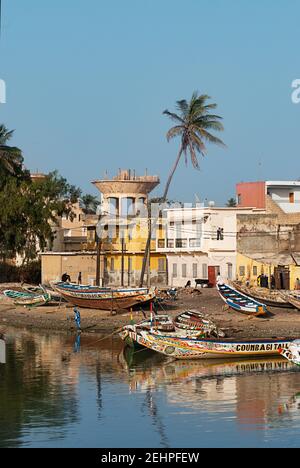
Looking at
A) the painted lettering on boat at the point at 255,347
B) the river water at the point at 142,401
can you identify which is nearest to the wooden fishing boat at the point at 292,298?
the river water at the point at 142,401

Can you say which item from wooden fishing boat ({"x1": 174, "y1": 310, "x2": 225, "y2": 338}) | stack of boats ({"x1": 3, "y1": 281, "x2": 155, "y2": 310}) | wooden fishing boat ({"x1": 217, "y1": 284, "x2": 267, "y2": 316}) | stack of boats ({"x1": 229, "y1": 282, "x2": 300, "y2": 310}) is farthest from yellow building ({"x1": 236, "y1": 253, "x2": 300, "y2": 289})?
wooden fishing boat ({"x1": 174, "y1": 310, "x2": 225, "y2": 338})

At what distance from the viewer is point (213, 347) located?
43500 mm

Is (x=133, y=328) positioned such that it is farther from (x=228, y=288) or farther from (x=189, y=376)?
(x=228, y=288)

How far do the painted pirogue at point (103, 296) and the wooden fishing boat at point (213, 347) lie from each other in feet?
44.2

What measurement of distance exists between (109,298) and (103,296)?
62cm

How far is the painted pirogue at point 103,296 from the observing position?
5769 cm

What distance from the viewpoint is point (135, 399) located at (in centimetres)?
3697

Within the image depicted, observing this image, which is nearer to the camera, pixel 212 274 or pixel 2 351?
pixel 2 351

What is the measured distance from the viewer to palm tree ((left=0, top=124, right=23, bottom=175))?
80562 millimetres

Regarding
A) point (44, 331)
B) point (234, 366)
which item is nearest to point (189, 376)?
point (234, 366)

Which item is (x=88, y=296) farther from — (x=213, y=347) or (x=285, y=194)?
(x=285, y=194)

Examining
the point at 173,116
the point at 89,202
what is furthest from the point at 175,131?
the point at 89,202

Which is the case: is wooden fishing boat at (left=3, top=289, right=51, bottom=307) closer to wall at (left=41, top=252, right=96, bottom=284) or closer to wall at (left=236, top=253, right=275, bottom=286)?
wall at (left=41, top=252, right=96, bottom=284)

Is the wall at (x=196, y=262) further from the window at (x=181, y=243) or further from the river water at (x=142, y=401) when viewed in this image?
the river water at (x=142, y=401)
